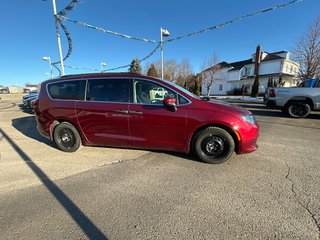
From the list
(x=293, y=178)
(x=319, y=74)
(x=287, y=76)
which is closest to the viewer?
(x=293, y=178)

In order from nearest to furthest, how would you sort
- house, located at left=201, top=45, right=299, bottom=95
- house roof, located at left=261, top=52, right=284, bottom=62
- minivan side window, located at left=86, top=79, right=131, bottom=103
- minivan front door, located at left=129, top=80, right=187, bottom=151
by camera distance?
1. minivan front door, located at left=129, top=80, right=187, bottom=151
2. minivan side window, located at left=86, top=79, right=131, bottom=103
3. house, located at left=201, top=45, right=299, bottom=95
4. house roof, located at left=261, top=52, right=284, bottom=62

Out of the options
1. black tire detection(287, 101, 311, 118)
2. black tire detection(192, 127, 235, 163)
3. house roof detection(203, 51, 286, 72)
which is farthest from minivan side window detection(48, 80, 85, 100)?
house roof detection(203, 51, 286, 72)

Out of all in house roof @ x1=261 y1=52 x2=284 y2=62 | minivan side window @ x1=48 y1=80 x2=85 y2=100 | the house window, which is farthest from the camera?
the house window

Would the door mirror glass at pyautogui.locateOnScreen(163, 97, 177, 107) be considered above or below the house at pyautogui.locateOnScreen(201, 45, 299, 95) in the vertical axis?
below

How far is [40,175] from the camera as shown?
3.45 meters

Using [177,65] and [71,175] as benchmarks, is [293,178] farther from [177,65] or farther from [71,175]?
[177,65]

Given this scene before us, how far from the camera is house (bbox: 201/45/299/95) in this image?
3294 cm

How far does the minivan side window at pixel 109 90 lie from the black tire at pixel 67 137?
0.88 metres

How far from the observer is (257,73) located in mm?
34688

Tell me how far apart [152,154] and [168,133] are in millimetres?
791

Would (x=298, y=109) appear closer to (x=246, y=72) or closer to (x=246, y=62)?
(x=246, y=72)

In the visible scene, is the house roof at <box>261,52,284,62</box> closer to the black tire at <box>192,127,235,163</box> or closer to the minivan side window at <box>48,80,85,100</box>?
the black tire at <box>192,127,235,163</box>

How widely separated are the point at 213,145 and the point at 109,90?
252 cm

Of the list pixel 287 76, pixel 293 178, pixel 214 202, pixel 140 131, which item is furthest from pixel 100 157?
pixel 287 76
